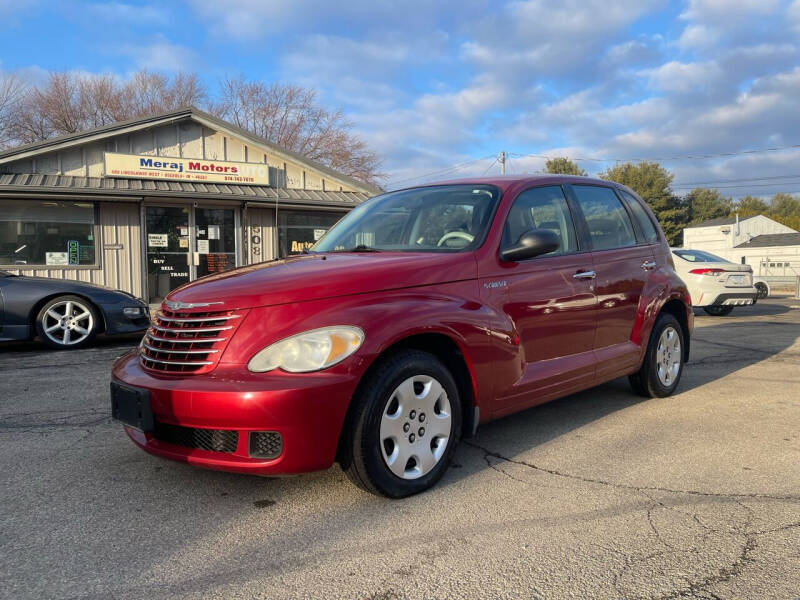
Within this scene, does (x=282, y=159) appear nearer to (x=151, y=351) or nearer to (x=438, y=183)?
(x=438, y=183)

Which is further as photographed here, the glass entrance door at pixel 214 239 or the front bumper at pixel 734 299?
the glass entrance door at pixel 214 239

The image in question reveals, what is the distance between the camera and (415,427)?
3098 mm

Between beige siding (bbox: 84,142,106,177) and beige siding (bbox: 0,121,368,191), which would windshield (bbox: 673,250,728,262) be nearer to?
beige siding (bbox: 0,121,368,191)

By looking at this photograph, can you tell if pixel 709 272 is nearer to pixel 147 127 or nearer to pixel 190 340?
pixel 190 340

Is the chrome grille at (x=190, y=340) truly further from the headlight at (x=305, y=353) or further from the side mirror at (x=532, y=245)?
the side mirror at (x=532, y=245)

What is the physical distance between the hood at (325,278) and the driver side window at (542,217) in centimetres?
51

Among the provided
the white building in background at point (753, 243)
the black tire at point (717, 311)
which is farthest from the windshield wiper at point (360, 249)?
the white building in background at point (753, 243)

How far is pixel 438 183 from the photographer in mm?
4422

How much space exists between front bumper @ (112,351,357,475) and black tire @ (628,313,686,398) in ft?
10.1

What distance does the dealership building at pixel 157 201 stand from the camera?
11594mm

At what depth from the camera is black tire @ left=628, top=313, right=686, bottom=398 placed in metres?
4.96

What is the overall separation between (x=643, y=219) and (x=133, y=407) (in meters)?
4.18

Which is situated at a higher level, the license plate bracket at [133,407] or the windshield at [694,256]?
the windshield at [694,256]

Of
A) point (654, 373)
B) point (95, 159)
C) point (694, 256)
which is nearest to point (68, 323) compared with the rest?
point (95, 159)
